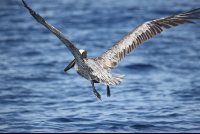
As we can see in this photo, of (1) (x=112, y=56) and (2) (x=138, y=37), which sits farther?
(2) (x=138, y=37)

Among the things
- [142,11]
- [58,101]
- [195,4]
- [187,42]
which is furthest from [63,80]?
[195,4]

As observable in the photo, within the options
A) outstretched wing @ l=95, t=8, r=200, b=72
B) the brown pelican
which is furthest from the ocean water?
outstretched wing @ l=95, t=8, r=200, b=72

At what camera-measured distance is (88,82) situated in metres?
11.4

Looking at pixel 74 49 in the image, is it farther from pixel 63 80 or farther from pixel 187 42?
pixel 187 42

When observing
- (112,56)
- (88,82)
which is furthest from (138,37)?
(88,82)

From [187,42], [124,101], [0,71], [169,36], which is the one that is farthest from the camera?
[169,36]

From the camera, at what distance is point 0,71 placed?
40.9 feet

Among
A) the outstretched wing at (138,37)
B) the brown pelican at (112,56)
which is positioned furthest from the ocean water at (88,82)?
the outstretched wing at (138,37)

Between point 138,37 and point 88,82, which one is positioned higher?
point 138,37

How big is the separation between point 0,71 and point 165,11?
11.7 metres

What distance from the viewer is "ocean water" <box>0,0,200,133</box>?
319 inches

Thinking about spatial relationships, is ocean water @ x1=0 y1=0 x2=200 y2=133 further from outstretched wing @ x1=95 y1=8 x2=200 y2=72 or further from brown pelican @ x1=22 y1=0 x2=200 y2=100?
outstretched wing @ x1=95 y1=8 x2=200 y2=72

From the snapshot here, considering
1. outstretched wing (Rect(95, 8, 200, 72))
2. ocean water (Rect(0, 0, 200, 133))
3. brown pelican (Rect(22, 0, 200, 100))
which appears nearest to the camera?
brown pelican (Rect(22, 0, 200, 100))

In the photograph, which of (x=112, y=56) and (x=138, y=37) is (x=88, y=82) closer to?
(x=112, y=56)
